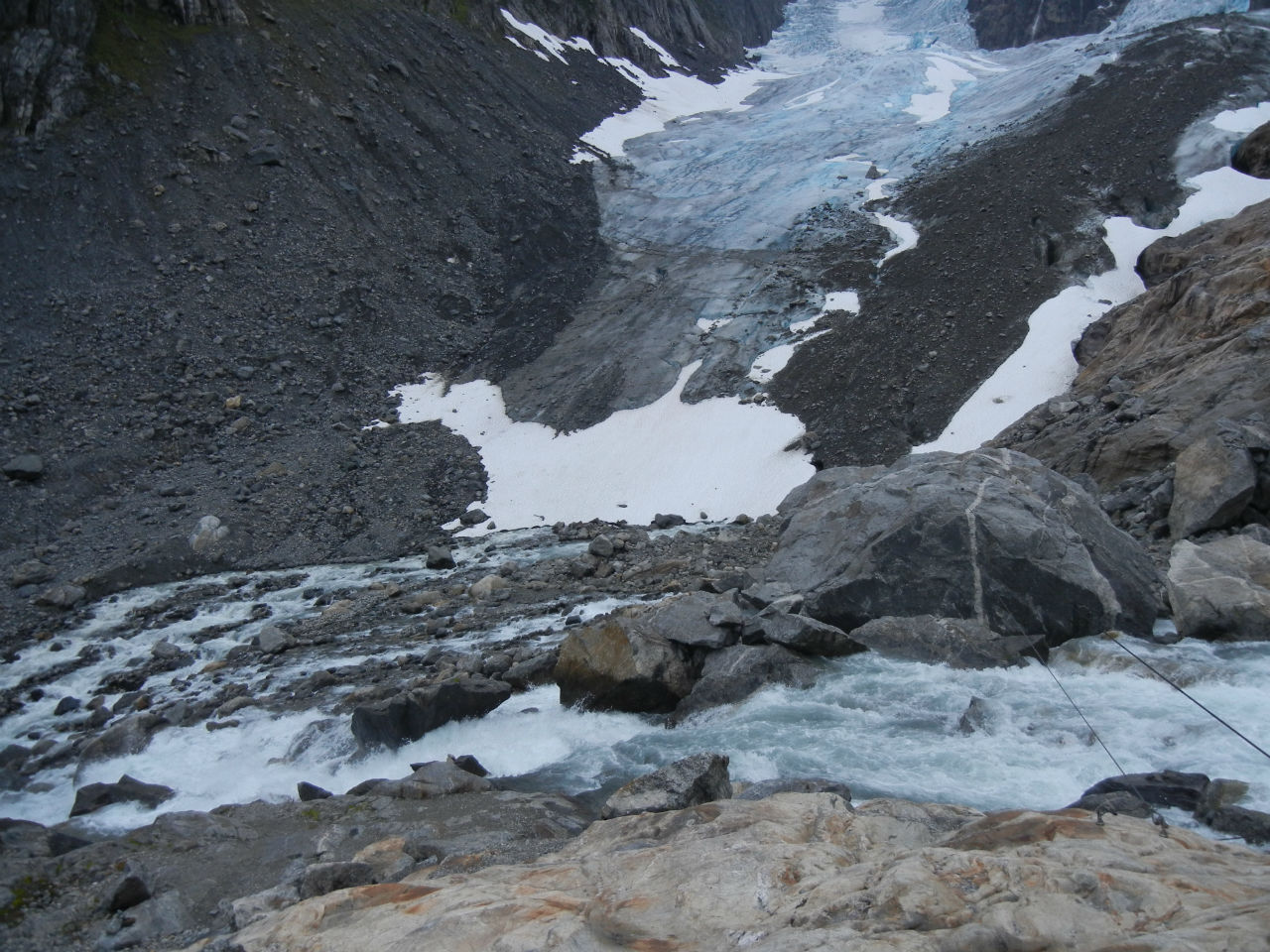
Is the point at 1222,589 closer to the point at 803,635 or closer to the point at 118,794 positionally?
the point at 803,635

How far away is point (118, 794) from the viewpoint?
32.6 feet

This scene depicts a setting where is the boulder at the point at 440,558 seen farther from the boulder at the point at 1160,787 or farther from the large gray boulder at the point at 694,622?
the boulder at the point at 1160,787

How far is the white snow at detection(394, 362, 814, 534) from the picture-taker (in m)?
21.7

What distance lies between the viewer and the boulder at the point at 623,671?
11.3 metres

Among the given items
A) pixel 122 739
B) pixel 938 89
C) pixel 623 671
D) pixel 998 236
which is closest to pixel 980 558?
pixel 623 671

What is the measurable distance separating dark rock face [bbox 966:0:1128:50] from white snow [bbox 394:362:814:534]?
196ft

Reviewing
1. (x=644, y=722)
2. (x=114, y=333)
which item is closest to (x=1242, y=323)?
(x=644, y=722)

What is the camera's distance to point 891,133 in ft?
→ 135

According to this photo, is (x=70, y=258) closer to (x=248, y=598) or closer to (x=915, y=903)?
(x=248, y=598)

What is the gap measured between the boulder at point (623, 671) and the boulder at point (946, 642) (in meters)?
2.69

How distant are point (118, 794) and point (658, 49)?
5959 cm

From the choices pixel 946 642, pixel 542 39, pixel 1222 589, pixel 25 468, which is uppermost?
pixel 542 39

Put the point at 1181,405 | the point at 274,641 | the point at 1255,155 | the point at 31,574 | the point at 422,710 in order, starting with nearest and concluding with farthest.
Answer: the point at 422,710
the point at 274,641
the point at 1181,405
the point at 31,574
the point at 1255,155

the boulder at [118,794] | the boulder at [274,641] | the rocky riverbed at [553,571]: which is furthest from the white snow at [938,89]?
the boulder at [118,794]
